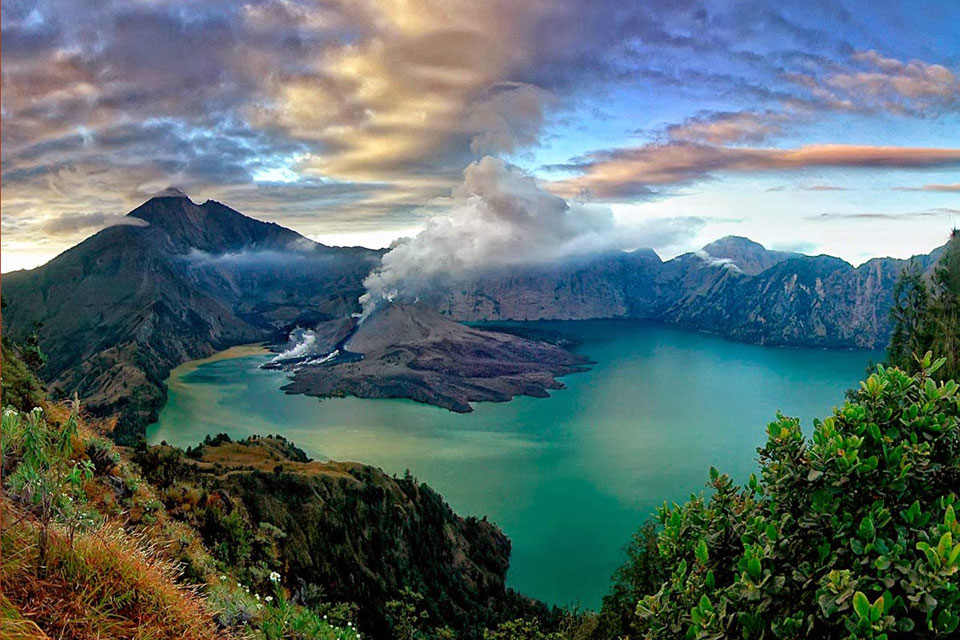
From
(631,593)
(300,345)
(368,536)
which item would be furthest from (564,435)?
(300,345)

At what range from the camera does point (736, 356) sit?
518 ft

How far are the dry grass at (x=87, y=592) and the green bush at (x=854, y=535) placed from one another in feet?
11.8

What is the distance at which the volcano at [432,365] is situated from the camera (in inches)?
4528

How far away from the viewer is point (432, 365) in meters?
138

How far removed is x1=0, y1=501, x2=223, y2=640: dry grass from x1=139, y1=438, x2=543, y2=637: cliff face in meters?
21.3

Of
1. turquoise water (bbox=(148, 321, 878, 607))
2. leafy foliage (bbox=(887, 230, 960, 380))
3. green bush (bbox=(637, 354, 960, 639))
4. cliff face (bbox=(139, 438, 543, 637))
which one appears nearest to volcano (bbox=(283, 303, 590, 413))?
turquoise water (bbox=(148, 321, 878, 607))

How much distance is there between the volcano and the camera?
377 ft

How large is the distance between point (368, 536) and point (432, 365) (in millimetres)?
103054

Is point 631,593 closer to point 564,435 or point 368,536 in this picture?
point 368,536

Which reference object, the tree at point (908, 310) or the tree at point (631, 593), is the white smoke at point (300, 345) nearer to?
the tree at point (631, 593)

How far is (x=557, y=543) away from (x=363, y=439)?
134 ft

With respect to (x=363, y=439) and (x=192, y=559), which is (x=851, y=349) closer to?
(x=363, y=439)

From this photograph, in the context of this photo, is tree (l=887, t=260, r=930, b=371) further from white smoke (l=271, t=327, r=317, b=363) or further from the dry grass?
white smoke (l=271, t=327, r=317, b=363)

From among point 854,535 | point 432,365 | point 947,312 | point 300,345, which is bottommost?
point 432,365
